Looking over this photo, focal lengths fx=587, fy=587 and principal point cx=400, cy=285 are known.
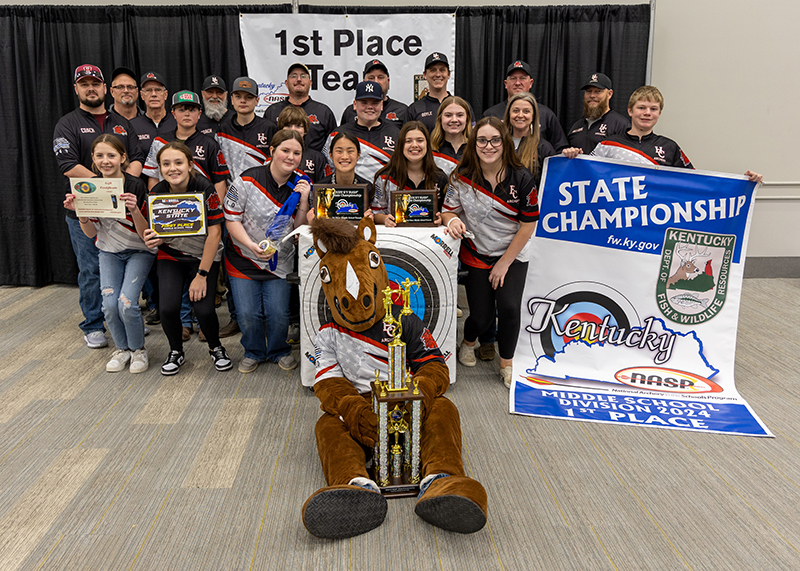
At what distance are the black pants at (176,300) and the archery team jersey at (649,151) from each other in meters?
2.25

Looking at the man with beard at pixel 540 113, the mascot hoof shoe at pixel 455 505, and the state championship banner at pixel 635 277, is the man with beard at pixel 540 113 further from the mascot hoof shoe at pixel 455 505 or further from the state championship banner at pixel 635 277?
the mascot hoof shoe at pixel 455 505

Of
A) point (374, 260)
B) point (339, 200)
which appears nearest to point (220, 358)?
point (339, 200)

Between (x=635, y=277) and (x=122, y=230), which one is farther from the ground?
(x=122, y=230)

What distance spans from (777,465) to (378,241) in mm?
1878

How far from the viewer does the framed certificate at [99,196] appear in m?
3.03

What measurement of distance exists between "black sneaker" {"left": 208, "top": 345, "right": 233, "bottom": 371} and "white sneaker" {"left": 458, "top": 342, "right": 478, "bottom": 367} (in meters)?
1.29

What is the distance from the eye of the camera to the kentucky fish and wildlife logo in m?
2.98

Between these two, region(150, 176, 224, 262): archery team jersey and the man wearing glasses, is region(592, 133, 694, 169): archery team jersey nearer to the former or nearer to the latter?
the man wearing glasses

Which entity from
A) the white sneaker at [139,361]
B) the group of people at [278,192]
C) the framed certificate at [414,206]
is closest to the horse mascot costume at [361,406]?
the framed certificate at [414,206]

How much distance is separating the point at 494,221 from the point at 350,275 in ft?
3.35

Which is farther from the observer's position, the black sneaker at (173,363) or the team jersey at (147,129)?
the team jersey at (147,129)

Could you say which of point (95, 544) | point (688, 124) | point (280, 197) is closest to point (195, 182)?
point (280, 197)

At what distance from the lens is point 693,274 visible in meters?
2.99

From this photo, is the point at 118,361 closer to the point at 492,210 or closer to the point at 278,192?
the point at 278,192
